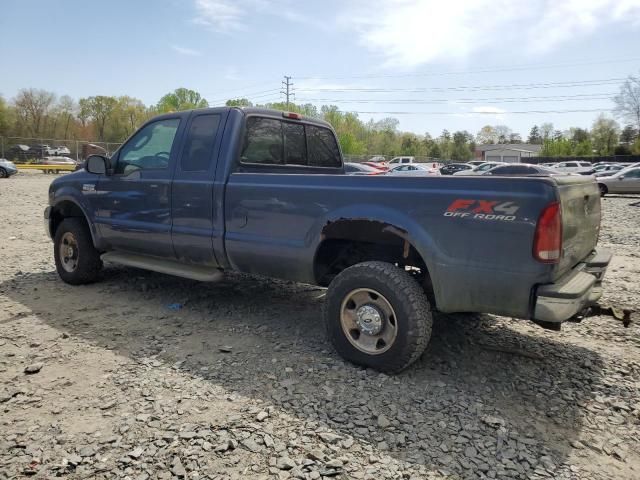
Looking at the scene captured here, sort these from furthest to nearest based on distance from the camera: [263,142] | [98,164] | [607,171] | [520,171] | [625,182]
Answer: [607,171] → [625,182] → [520,171] → [98,164] → [263,142]

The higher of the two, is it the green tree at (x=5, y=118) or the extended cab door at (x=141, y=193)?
the green tree at (x=5, y=118)

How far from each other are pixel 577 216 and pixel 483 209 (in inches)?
30.9

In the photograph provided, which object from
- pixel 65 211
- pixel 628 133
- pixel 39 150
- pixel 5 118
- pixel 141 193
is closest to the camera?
pixel 141 193

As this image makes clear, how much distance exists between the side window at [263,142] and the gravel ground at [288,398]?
162 centimetres

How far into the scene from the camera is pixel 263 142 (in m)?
4.71

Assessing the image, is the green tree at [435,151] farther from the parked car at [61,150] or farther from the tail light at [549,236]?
the tail light at [549,236]


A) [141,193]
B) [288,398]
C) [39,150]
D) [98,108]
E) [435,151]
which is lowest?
[288,398]

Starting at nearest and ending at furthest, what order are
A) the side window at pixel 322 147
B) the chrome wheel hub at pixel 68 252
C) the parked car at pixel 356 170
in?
the parked car at pixel 356 170, the side window at pixel 322 147, the chrome wheel hub at pixel 68 252

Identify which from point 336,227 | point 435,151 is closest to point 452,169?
point 336,227

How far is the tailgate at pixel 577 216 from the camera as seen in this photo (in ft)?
9.76

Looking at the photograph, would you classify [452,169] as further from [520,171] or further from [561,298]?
[561,298]

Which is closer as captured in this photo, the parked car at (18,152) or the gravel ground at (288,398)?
the gravel ground at (288,398)

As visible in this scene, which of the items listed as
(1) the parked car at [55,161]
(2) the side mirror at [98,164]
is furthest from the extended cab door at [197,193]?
(1) the parked car at [55,161]

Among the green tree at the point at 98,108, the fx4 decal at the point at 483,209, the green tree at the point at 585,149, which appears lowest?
the fx4 decal at the point at 483,209
